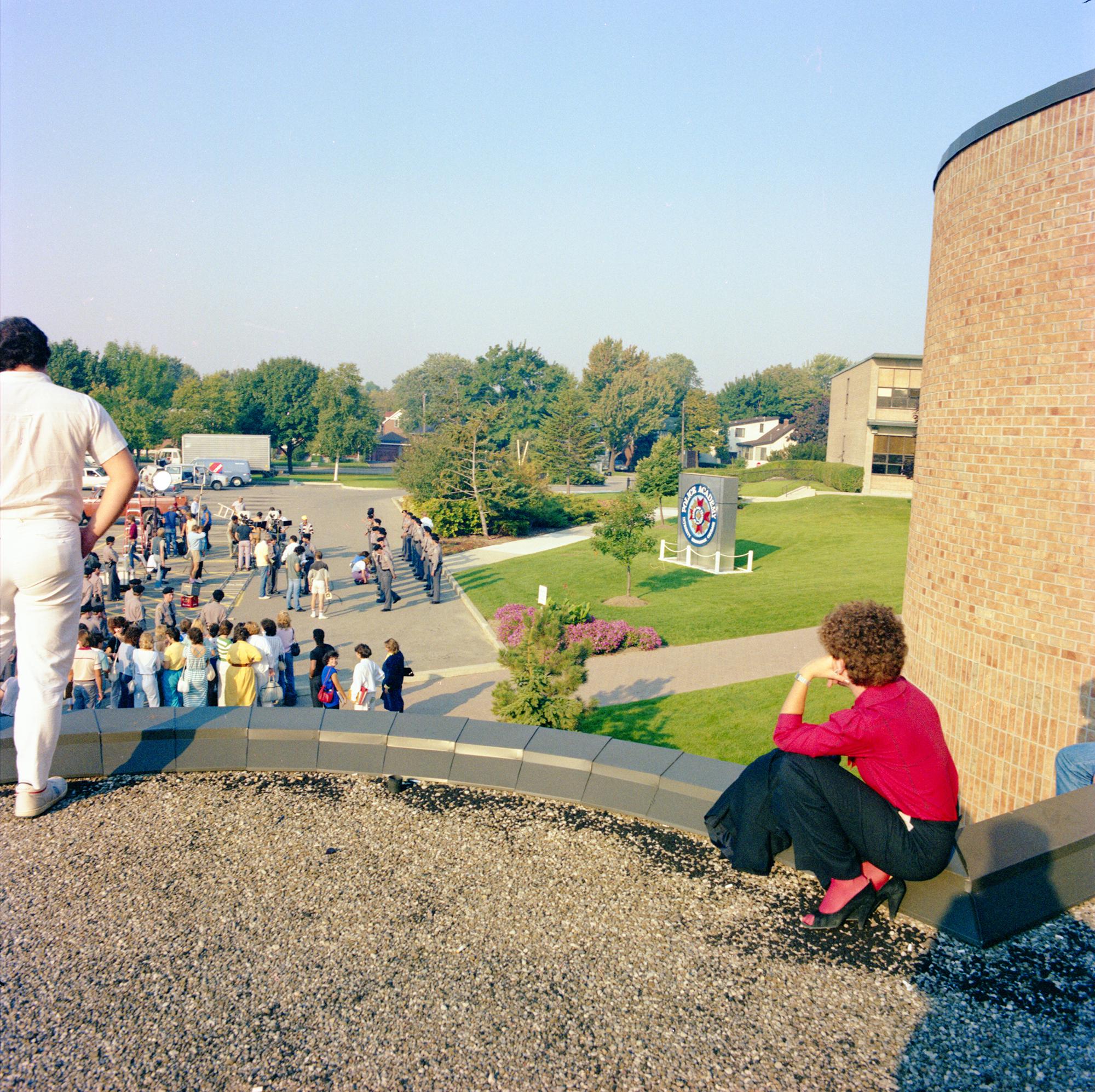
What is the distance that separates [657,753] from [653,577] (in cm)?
2200

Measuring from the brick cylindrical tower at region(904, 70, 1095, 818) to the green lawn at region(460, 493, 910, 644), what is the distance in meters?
8.60

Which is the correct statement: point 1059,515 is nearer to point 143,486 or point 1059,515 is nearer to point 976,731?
point 976,731

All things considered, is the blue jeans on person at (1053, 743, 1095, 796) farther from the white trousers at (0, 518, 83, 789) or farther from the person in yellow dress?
the person in yellow dress

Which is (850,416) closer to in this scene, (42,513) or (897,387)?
(897,387)

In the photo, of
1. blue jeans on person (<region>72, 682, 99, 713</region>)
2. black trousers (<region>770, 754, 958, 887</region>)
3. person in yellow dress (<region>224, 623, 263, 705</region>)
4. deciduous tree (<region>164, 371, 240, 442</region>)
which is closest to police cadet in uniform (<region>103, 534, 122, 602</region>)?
blue jeans on person (<region>72, 682, 99, 713</region>)

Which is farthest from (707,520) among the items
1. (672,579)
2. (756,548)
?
(756,548)

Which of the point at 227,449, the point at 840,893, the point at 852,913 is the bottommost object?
the point at 852,913

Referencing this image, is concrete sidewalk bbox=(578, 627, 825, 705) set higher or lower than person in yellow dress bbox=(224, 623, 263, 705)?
lower

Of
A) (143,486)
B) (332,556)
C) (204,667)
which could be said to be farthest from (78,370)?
(204,667)

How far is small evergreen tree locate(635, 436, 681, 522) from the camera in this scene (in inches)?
1609

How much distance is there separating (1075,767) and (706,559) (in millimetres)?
23087

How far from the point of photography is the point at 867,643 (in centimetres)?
332

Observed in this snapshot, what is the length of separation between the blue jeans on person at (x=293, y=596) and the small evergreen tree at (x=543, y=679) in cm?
900

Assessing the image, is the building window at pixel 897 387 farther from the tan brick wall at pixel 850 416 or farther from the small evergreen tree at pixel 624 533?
the small evergreen tree at pixel 624 533
